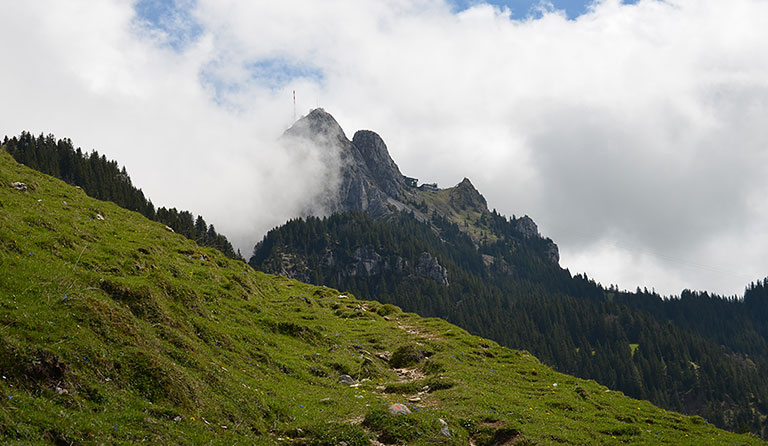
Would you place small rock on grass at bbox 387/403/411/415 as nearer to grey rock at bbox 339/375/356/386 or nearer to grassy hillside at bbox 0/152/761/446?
grassy hillside at bbox 0/152/761/446

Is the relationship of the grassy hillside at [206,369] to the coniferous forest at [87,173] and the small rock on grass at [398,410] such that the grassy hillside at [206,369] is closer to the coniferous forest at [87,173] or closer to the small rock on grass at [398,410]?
the small rock on grass at [398,410]

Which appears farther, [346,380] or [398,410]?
[346,380]

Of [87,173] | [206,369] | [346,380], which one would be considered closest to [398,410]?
[206,369]

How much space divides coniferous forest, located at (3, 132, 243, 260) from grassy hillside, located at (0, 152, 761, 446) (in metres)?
81.8

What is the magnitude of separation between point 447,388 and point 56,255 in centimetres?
2786

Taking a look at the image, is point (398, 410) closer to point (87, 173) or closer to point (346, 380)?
point (346, 380)

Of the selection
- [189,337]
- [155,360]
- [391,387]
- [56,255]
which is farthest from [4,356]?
[391,387]

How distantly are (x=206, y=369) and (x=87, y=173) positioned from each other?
133m

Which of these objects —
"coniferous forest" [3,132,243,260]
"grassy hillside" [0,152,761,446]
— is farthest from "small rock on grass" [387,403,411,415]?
"coniferous forest" [3,132,243,260]

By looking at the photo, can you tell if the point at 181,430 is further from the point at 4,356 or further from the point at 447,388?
the point at 447,388

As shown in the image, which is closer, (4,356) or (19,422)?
(19,422)

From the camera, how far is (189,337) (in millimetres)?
27047

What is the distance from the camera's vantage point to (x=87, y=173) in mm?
131875

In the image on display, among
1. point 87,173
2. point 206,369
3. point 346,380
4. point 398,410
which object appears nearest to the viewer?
point 206,369
